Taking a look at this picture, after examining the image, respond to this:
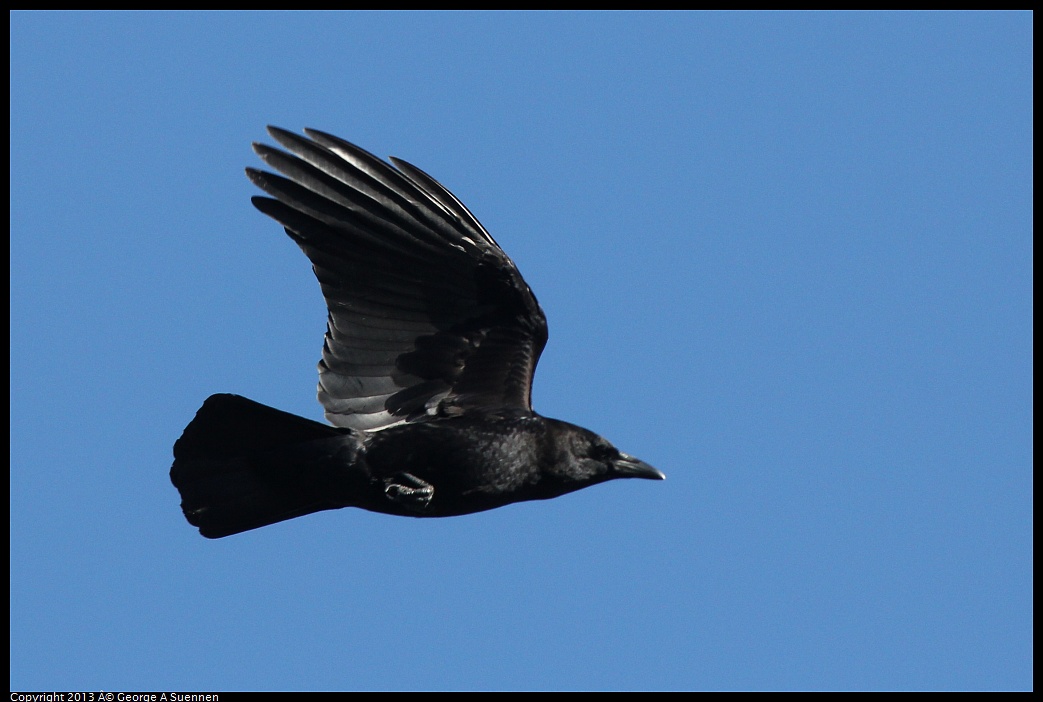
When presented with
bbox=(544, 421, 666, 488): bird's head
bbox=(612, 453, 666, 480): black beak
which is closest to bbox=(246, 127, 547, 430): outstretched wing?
bbox=(544, 421, 666, 488): bird's head

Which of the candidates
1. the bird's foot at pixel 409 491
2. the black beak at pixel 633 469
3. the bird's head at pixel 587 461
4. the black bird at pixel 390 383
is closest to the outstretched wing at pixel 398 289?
the black bird at pixel 390 383

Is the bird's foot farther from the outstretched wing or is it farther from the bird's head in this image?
the bird's head

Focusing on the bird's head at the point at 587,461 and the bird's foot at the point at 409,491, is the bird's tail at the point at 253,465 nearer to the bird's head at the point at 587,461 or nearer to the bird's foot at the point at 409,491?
the bird's foot at the point at 409,491

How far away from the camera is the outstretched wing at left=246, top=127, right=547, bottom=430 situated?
10.3m

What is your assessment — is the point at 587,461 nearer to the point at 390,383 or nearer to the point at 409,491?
the point at 409,491

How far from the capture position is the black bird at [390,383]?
→ 10062 millimetres

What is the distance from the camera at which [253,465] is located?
1032 cm

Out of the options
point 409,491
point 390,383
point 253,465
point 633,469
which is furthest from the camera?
point 633,469

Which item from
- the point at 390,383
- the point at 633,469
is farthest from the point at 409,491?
the point at 633,469

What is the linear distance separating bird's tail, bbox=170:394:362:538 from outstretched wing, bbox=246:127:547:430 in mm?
396

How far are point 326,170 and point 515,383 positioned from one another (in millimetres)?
1984

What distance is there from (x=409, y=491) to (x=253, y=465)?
117cm

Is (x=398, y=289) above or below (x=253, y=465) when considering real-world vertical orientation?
above

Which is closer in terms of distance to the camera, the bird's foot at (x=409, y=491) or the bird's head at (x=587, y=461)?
the bird's foot at (x=409, y=491)
